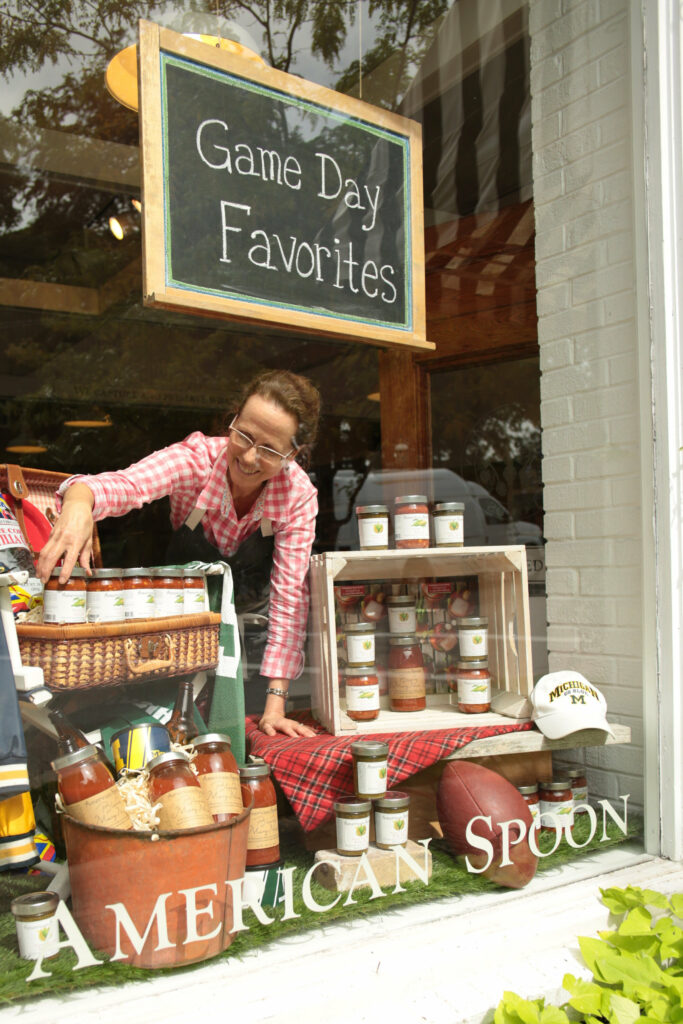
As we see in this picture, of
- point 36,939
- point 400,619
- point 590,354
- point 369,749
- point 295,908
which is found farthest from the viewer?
point 590,354

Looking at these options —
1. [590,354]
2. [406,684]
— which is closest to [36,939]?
[406,684]

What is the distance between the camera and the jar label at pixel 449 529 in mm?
2652

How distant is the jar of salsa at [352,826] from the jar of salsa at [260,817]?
0.17m

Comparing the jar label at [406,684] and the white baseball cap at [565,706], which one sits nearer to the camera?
the white baseball cap at [565,706]

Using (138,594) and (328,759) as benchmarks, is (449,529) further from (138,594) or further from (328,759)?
(138,594)

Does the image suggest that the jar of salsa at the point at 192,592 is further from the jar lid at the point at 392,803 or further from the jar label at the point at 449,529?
the jar label at the point at 449,529

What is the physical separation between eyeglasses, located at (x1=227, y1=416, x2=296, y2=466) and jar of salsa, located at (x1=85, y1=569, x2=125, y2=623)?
1.95ft

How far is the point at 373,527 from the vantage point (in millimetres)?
2533

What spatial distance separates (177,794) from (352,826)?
0.56 m

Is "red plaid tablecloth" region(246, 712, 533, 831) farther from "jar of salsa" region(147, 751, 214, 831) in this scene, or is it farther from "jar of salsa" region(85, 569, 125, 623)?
"jar of salsa" region(85, 569, 125, 623)

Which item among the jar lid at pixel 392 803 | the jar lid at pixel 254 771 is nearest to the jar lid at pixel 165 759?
the jar lid at pixel 254 771

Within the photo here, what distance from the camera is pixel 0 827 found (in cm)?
172

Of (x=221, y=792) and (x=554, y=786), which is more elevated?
(x=221, y=792)

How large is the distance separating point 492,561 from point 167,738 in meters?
1.19
